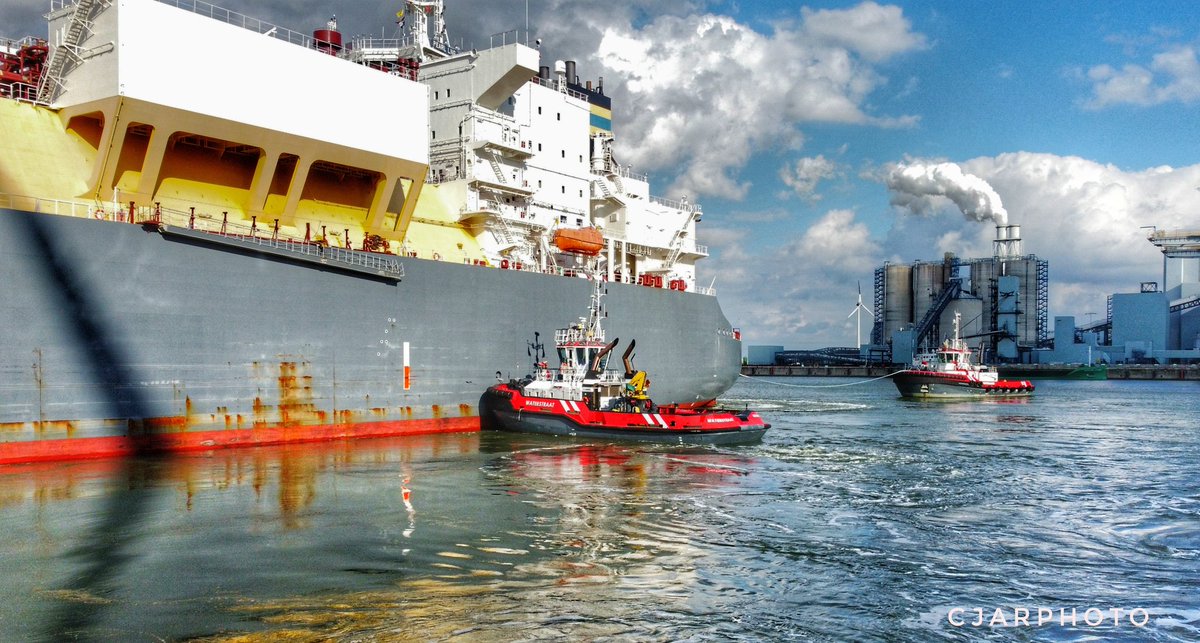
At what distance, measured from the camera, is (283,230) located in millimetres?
20484

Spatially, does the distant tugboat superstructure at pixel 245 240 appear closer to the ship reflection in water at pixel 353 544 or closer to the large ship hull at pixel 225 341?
the large ship hull at pixel 225 341

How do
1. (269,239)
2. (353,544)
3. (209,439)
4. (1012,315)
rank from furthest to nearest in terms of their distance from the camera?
1. (1012,315)
2. (269,239)
3. (209,439)
4. (353,544)

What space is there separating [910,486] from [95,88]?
17876 millimetres

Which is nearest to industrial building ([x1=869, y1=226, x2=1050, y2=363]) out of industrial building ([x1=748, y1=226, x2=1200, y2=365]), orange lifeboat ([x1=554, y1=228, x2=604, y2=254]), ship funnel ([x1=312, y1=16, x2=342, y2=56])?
industrial building ([x1=748, y1=226, x2=1200, y2=365])

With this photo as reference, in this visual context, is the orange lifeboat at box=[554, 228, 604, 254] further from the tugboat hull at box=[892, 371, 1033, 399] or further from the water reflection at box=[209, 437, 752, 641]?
the tugboat hull at box=[892, 371, 1033, 399]

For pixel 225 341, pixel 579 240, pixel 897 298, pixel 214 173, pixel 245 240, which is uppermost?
pixel 897 298

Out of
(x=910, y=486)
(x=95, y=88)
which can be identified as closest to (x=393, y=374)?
(x=95, y=88)

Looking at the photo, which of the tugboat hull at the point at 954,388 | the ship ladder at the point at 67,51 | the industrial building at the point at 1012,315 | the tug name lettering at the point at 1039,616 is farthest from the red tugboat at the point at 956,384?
the ship ladder at the point at 67,51

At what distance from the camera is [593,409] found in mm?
23281

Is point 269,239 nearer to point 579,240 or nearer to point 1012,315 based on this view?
Answer: point 579,240

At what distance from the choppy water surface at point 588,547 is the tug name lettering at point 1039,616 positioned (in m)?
0.04

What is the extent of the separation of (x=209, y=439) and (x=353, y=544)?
29.2 ft

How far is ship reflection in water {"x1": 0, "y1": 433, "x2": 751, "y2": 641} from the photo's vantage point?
26.9 ft

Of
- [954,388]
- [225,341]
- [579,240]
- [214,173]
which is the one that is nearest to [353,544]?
[225,341]
